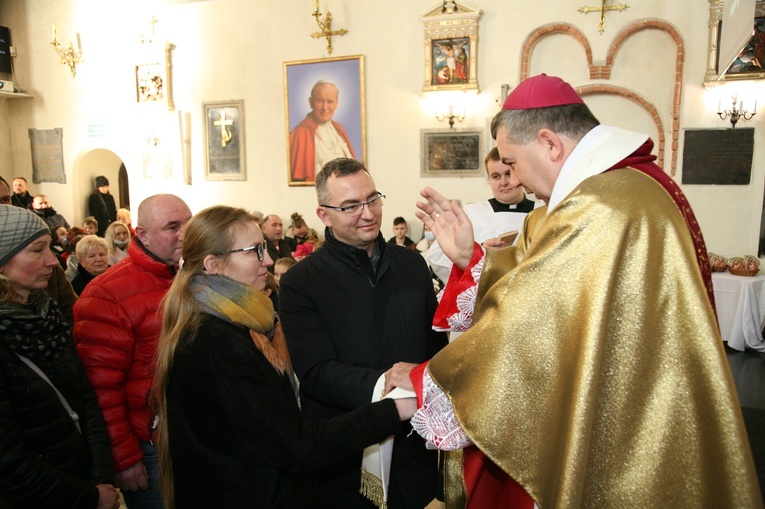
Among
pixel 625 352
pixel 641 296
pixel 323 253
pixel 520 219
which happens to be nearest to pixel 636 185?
pixel 641 296

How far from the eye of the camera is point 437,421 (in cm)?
151

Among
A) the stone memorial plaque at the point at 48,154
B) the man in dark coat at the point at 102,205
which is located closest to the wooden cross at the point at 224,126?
the man in dark coat at the point at 102,205

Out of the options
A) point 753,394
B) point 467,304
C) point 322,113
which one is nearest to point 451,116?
point 322,113

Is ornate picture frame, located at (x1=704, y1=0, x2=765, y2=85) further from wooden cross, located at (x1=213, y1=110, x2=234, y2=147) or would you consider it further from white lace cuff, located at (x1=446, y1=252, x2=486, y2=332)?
wooden cross, located at (x1=213, y1=110, x2=234, y2=147)

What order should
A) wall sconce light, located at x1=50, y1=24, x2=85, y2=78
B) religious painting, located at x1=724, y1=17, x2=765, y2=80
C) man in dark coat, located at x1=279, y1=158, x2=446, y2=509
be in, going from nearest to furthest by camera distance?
man in dark coat, located at x1=279, y1=158, x2=446, y2=509, religious painting, located at x1=724, y1=17, x2=765, y2=80, wall sconce light, located at x1=50, y1=24, x2=85, y2=78

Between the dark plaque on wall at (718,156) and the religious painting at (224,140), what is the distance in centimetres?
758

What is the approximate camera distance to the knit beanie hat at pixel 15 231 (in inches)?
79.7

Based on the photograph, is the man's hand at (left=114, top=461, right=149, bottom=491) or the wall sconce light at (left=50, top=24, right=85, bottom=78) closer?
the man's hand at (left=114, top=461, right=149, bottom=491)

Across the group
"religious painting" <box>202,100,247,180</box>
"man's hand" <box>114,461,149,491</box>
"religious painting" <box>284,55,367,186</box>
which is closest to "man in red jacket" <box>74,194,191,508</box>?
"man's hand" <box>114,461,149,491</box>

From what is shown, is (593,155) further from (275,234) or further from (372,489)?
(275,234)

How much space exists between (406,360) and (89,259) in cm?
397

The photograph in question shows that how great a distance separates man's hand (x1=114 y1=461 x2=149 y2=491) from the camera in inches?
93.7

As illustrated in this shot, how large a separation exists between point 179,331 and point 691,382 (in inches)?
54.8

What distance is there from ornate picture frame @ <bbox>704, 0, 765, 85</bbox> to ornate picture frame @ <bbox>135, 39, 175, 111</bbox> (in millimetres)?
9198
